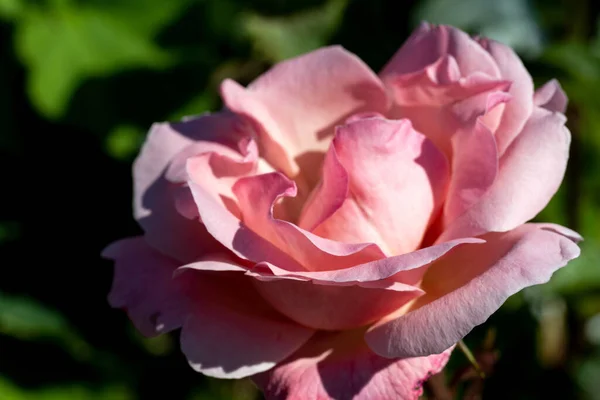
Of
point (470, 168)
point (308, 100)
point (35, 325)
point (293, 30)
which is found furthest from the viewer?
point (35, 325)

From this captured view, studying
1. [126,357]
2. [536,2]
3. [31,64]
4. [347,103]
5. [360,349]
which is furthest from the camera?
[126,357]

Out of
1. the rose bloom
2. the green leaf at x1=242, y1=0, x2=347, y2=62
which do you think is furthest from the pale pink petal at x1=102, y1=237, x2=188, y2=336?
the green leaf at x1=242, y1=0, x2=347, y2=62

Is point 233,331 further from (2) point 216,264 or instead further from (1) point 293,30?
(1) point 293,30

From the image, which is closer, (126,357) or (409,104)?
(409,104)

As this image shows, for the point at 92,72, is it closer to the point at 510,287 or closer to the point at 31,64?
the point at 31,64

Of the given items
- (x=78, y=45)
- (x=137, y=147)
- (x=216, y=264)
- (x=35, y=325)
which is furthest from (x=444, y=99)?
(x=35, y=325)

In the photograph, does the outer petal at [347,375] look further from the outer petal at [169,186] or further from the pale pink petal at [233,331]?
the outer petal at [169,186]

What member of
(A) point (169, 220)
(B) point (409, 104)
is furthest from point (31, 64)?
(B) point (409, 104)
